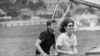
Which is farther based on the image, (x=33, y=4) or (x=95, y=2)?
(x=33, y=4)

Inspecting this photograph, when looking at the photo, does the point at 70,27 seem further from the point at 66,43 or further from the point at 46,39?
the point at 46,39

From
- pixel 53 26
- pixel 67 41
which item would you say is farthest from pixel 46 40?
pixel 67 41

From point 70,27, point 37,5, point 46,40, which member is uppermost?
point 70,27

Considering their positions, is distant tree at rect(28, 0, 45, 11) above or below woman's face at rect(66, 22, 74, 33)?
below

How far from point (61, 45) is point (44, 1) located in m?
51.2

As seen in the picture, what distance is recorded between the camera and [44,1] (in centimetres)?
5569

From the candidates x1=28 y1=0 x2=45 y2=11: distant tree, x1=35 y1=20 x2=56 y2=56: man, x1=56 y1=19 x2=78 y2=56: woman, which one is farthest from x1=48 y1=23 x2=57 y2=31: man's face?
x1=28 y1=0 x2=45 y2=11: distant tree

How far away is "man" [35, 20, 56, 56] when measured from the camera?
4.77 meters

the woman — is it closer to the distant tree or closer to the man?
the man

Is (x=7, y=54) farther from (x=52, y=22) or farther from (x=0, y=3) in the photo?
(x=0, y=3)

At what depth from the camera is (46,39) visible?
4.95 metres

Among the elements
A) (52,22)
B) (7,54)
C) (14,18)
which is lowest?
(14,18)

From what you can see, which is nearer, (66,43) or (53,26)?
(66,43)

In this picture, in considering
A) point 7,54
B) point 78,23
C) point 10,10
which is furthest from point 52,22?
point 10,10
